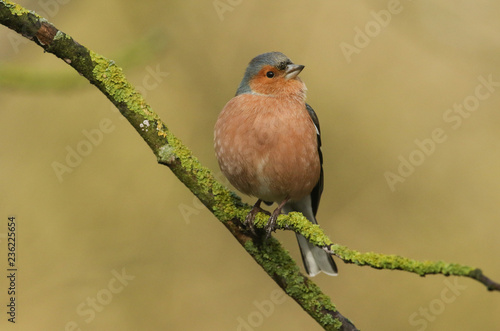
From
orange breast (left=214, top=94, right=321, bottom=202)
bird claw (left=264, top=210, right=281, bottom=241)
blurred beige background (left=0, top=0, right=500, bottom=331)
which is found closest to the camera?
bird claw (left=264, top=210, right=281, bottom=241)

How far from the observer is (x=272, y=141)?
4734 mm

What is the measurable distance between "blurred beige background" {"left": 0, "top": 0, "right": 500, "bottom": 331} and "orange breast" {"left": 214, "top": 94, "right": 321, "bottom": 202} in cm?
237

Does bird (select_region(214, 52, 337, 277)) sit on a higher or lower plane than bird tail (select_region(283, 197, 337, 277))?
higher

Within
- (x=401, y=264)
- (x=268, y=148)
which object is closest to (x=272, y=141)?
(x=268, y=148)

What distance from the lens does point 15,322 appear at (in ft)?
20.8

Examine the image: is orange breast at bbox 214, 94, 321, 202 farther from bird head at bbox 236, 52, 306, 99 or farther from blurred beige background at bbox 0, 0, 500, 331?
blurred beige background at bbox 0, 0, 500, 331

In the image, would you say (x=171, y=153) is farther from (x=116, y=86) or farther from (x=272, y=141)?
(x=272, y=141)

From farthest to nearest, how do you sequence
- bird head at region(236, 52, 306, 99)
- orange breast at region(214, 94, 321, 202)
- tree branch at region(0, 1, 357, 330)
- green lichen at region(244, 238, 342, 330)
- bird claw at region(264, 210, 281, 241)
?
bird head at region(236, 52, 306, 99) → orange breast at region(214, 94, 321, 202) → bird claw at region(264, 210, 281, 241) → green lichen at region(244, 238, 342, 330) → tree branch at region(0, 1, 357, 330)

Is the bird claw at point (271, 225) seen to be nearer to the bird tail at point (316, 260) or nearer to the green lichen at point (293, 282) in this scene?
the green lichen at point (293, 282)

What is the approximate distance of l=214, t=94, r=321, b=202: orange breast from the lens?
474 centimetres

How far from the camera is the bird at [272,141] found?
15.6 ft

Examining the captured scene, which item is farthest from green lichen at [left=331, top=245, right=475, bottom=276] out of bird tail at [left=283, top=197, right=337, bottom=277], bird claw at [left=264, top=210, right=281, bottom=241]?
bird tail at [left=283, top=197, right=337, bottom=277]

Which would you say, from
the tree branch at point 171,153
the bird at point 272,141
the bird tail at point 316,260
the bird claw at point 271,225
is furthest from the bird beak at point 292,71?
the bird claw at point 271,225

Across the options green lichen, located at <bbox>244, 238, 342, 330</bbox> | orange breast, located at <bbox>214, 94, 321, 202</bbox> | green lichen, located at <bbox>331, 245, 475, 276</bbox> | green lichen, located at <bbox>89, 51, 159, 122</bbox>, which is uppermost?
green lichen, located at <bbox>89, 51, 159, 122</bbox>
